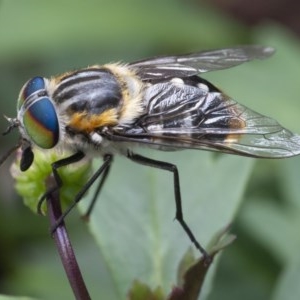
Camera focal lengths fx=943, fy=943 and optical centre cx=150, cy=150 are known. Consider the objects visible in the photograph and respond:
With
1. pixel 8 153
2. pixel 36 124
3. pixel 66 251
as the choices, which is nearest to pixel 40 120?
pixel 36 124

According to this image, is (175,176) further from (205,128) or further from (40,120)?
(40,120)

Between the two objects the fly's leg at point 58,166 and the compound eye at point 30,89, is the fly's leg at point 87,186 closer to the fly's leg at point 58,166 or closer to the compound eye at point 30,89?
the fly's leg at point 58,166

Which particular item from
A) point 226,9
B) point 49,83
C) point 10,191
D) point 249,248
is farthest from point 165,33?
point 49,83

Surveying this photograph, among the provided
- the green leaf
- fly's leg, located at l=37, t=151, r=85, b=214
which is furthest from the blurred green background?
fly's leg, located at l=37, t=151, r=85, b=214

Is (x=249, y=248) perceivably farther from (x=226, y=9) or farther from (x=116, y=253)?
(x=226, y=9)

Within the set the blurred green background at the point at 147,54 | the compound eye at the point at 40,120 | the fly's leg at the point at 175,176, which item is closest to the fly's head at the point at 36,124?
the compound eye at the point at 40,120

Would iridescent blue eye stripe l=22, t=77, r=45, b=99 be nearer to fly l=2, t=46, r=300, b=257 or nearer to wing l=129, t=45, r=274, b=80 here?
fly l=2, t=46, r=300, b=257
